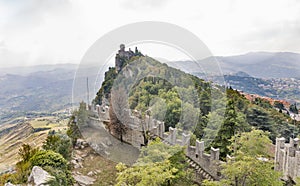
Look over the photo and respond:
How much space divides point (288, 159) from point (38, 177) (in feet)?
26.1

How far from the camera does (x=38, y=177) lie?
761 centimetres

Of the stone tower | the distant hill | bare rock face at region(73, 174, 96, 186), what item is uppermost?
the distant hill

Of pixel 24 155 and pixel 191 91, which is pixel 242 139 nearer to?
pixel 191 91

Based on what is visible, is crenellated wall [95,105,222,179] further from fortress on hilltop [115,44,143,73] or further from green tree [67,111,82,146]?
fortress on hilltop [115,44,143,73]

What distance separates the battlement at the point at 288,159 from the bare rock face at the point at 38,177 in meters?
7.60

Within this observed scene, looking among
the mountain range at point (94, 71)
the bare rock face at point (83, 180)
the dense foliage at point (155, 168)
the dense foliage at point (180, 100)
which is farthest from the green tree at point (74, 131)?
the dense foliage at point (155, 168)

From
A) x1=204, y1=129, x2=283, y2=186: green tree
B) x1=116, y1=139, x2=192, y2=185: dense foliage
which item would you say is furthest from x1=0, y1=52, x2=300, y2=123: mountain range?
x1=204, y1=129, x2=283, y2=186: green tree

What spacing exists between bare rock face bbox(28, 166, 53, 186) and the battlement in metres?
7.60

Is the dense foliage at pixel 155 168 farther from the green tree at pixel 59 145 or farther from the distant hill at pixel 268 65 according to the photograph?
the distant hill at pixel 268 65

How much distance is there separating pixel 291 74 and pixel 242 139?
44.9 metres

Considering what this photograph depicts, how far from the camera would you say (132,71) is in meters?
11.1

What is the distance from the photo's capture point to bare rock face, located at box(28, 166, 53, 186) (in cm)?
742

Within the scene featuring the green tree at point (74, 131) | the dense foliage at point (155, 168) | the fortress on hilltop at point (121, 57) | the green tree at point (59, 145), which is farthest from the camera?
the green tree at point (74, 131)

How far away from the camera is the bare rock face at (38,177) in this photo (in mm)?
7418
